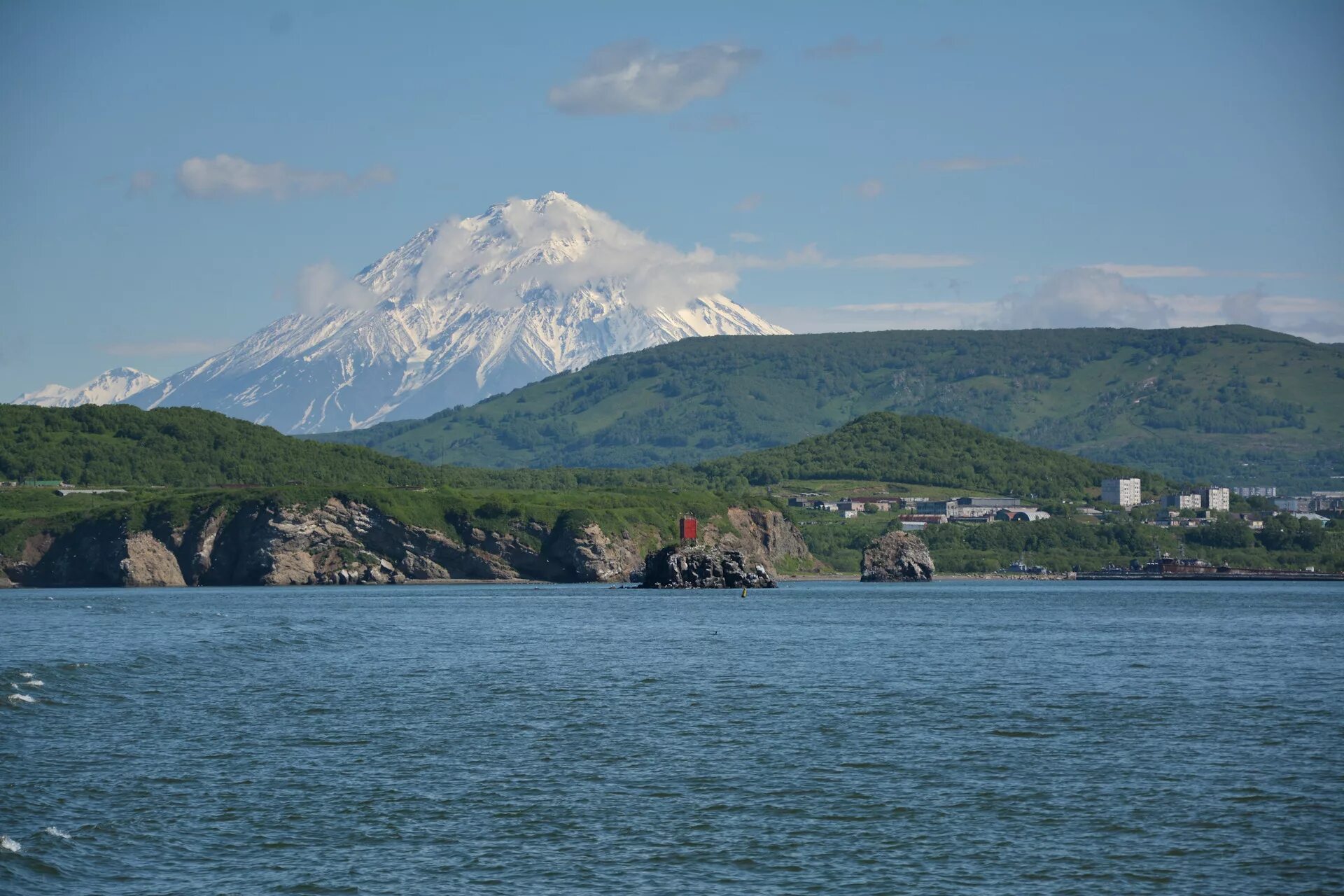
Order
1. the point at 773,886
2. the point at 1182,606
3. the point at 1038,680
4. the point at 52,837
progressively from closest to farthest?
1. the point at 773,886
2. the point at 52,837
3. the point at 1038,680
4. the point at 1182,606

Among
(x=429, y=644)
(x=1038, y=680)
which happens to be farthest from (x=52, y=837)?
(x=429, y=644)

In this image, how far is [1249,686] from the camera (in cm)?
7094

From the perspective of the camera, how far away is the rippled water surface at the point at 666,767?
3593 cm

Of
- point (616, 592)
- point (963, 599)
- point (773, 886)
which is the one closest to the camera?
point (773, 886)

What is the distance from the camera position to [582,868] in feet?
118

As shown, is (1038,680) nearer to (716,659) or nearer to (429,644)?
(716,659)

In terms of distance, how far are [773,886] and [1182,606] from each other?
133062 mm

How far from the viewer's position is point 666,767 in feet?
161

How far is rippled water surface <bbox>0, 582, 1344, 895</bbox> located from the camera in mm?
35934

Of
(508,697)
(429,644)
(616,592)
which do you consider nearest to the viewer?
(508,697)

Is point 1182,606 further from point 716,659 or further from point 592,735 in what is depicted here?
point 592,735

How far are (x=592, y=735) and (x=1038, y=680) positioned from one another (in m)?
27.1

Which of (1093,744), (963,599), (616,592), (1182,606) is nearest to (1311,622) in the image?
(1182,606)

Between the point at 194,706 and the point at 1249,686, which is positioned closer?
the point at 194,706
